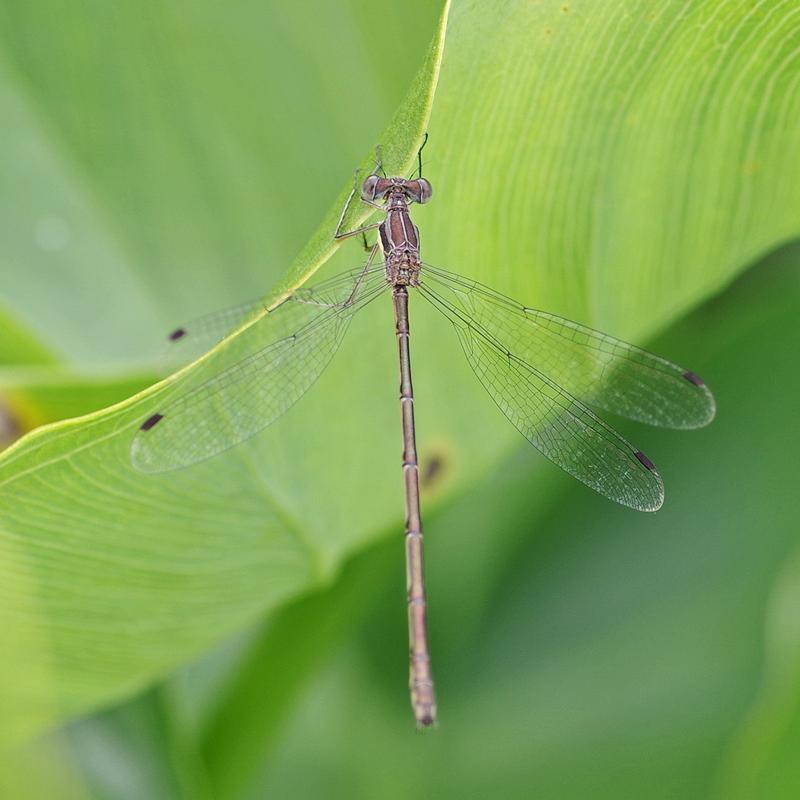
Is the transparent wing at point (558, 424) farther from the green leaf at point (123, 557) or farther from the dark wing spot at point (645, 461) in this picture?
the green leaf at point (123, 557)

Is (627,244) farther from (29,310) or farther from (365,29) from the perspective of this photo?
(29,310)

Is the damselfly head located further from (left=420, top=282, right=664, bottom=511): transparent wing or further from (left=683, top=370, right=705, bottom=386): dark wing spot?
(left=683, top=370, right=705, bottom=386): dark wing spot

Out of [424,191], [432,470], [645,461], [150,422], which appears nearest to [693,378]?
[645,461]

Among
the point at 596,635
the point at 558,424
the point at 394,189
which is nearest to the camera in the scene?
the point at 394,189

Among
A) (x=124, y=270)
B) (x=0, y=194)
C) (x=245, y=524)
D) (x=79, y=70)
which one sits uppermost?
(x=79, y=70)

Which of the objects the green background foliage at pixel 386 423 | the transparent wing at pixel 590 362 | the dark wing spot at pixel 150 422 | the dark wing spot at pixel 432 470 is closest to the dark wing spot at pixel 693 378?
the transparent wing at pixel 590 362

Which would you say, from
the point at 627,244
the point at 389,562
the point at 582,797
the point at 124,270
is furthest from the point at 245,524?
the point at 582,797

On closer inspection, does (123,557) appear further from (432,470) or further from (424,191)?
(424,191)
